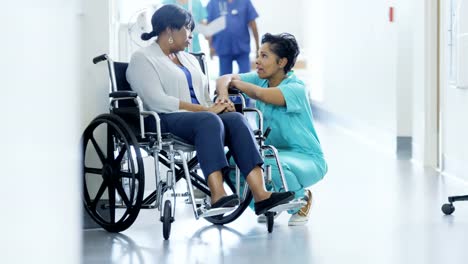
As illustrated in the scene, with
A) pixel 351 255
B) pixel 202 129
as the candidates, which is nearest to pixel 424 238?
pixel 351 255

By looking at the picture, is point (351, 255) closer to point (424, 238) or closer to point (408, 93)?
point (424, 238)

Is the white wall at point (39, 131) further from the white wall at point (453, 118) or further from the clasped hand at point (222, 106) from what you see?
the white wall at point (453, 118)

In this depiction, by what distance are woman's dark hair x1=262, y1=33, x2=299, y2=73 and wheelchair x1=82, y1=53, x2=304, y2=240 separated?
338 mm

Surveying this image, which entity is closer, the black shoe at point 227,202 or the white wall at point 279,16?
the black shoe at point 227,202

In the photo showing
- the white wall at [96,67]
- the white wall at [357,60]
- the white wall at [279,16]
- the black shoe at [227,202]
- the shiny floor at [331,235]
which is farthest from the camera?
the white wall at [279,16]

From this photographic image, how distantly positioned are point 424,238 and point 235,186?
756mm

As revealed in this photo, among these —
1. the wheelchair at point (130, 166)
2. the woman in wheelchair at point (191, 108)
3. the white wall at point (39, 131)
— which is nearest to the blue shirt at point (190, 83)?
the woman in wheelchair at point (191, 108)

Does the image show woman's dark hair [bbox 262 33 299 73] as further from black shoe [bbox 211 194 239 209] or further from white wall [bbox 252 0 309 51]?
white wall [bbox 252 0 309 51]

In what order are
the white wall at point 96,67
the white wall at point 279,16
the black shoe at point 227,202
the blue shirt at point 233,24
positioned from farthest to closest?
the white wall at point 279,16
the blue shirt at point 233,24
the white wall at point 96,67
the black shoe at point 227,202

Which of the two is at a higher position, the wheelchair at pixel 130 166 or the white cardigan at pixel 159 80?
the white cardigan at pixel 159 80

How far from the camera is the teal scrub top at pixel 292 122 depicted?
3.65 metres

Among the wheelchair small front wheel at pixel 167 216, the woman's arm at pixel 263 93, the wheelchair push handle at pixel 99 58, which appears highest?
the wheelchair push handle at pixel 99 58

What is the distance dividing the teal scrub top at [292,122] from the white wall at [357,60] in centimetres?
279

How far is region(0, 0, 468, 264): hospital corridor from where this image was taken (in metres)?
0.57
